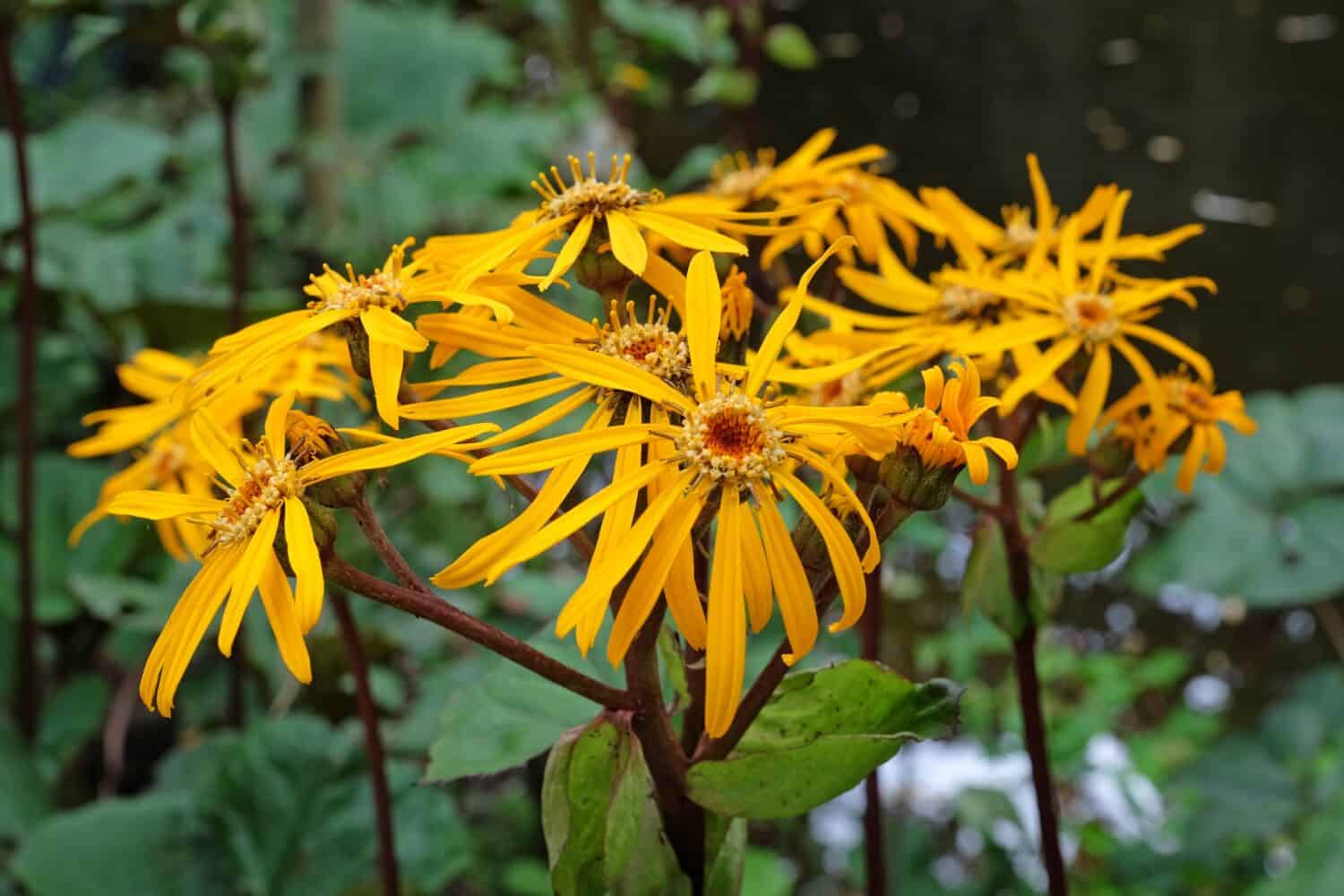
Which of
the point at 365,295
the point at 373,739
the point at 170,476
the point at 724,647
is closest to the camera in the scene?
the point at 724,647

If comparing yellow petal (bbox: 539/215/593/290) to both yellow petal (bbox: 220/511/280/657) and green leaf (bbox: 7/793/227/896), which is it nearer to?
yellow petal (bbox: 220/511/280/657)

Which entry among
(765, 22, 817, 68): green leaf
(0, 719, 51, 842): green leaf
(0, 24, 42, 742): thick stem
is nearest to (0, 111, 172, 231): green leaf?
(0, 24, 42, 742): thick stem

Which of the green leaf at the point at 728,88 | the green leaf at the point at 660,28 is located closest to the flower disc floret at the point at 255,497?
the green leaf at the point at 728,88

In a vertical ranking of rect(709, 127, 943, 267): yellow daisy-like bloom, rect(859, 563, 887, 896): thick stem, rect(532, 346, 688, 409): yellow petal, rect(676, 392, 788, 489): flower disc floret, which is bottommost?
rect(859, 563, 887, 896): thick stem

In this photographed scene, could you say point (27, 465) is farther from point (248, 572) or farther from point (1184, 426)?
point (1184, 426)

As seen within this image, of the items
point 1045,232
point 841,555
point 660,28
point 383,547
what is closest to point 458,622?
point 383,547

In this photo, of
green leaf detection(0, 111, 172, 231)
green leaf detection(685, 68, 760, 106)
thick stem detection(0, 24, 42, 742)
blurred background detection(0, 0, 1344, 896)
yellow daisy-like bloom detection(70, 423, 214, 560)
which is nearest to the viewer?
yellow daisy-like bloom detection(70, 423, 214, 560)

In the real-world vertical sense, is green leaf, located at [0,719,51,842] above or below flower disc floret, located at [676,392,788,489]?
below

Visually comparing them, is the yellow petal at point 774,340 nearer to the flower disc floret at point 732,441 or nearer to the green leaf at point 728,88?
the flower disc floret at point 732,441
